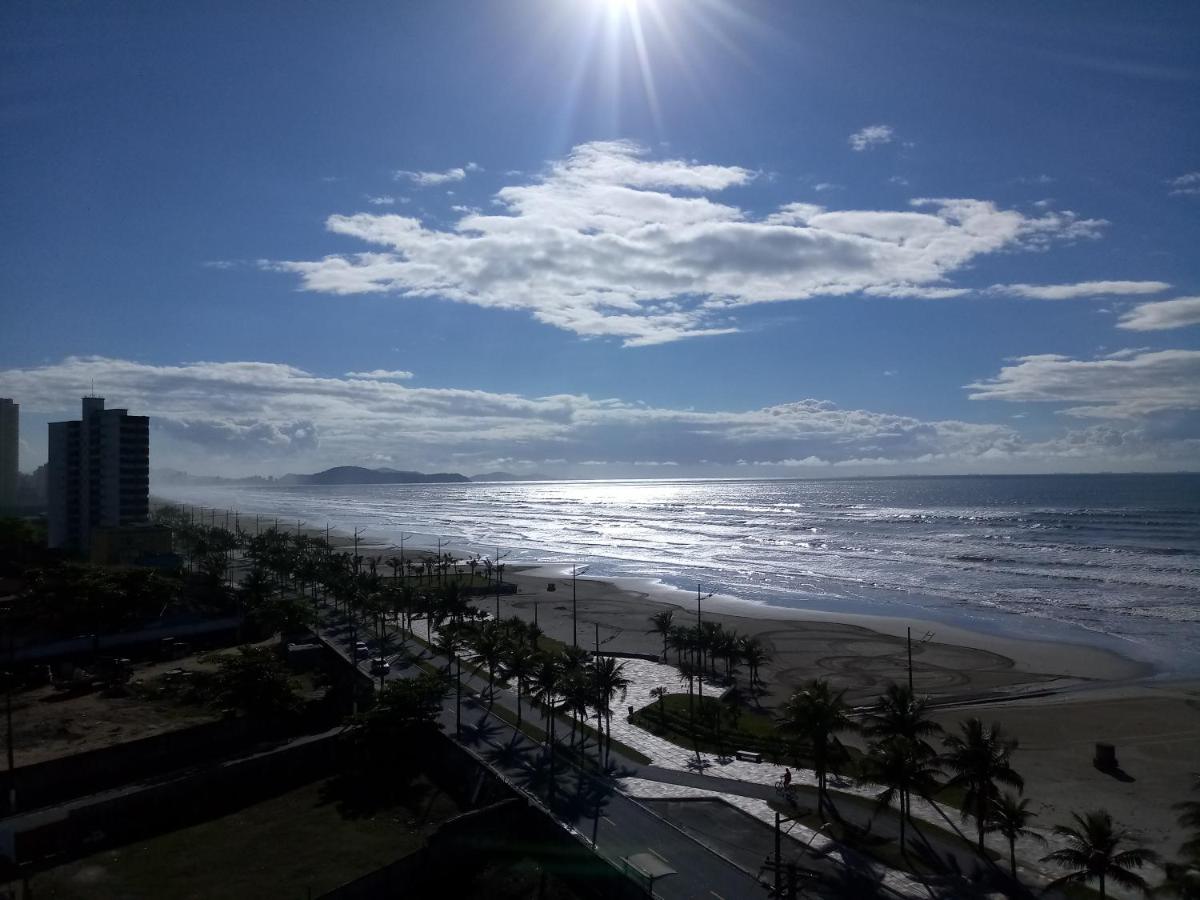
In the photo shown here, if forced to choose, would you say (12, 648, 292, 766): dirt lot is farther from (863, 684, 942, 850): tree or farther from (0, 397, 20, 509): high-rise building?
(0, 397, 20, 509): high-rise building

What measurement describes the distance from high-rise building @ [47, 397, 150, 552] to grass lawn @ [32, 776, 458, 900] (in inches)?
3517

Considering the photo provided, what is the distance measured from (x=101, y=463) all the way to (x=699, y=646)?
92671 mm

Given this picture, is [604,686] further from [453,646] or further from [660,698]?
[453,646]

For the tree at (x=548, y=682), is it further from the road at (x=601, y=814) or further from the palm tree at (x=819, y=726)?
the palm tree at (x=819, y=726)

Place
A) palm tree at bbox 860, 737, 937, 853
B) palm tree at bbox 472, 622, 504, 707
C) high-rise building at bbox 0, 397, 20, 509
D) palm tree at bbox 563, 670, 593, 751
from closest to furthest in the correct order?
palm tree at bbox 860, 737, 937, 853, palm tree at bbox 563, 670, 593, 751, palm tree at bbox 472, 622, 504, 707, high-rise building at bbox 0, 397, 20, 509

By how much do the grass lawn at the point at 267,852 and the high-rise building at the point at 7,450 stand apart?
665 ft

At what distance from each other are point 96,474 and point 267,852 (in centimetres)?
9752

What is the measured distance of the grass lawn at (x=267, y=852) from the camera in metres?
25.8

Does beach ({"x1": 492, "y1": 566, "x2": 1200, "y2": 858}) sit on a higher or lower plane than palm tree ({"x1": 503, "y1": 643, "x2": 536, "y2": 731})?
lower

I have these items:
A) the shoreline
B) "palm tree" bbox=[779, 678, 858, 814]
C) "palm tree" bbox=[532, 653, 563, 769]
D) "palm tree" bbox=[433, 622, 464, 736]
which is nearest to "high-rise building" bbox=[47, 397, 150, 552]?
the shoreline

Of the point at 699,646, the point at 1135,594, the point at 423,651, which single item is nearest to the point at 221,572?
the point at 423,651

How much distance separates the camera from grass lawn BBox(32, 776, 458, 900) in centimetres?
2578

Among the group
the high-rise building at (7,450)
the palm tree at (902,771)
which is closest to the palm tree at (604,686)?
the palm tree at (902,771)

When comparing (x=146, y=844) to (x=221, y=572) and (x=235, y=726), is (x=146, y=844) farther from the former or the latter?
(x=221, y=572)
